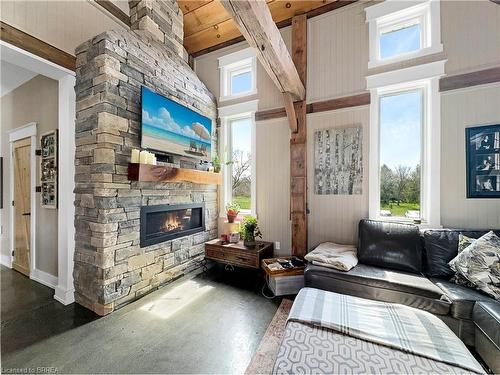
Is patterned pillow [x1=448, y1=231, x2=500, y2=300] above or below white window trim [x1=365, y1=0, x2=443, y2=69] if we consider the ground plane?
below

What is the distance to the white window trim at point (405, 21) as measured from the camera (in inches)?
103

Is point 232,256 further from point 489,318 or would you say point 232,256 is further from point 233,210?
point 489,318

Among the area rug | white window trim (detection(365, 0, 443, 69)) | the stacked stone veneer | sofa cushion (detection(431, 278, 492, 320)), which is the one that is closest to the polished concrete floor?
the area rug

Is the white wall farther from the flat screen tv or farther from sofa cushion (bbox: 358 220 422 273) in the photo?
sofa cushion (bbox: 358 220 422 273)

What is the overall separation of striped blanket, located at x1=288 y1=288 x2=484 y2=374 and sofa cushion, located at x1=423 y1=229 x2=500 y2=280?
0.97 meters

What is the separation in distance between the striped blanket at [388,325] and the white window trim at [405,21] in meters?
2.93

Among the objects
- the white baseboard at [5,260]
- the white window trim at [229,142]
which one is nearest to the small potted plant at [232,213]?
the white window trim at [229,142]

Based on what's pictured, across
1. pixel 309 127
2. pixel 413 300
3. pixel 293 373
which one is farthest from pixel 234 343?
pixel 309 127

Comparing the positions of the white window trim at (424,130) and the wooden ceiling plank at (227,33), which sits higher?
the wooden ceiling plank at (227,33)

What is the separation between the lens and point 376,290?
2098 mm

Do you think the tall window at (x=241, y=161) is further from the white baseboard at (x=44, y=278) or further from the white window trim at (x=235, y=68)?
the white baseboard at (x=44, y=278)

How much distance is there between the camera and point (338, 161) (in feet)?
10.1

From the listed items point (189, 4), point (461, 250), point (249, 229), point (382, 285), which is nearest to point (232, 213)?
point (249, 229)

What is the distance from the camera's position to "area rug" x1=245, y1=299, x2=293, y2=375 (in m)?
1.60
